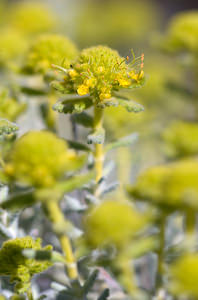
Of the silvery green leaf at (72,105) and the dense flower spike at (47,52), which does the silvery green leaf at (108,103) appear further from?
the dense flower spike at (47,52)

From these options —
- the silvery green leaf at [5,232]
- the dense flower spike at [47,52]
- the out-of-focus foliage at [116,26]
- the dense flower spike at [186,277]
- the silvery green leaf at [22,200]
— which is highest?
the out-of-focus foliage at [116,26]

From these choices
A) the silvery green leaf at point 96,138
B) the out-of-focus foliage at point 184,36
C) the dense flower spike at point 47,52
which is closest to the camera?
the silvery green leaf at point 96,138

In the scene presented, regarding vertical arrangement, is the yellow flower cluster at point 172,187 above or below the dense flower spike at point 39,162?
below

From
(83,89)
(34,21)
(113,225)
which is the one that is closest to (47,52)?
(83,89)

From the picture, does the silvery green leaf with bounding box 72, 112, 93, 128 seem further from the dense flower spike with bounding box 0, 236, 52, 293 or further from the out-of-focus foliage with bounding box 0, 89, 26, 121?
the dense flower spike with bounding box 0, 236, 52, 293

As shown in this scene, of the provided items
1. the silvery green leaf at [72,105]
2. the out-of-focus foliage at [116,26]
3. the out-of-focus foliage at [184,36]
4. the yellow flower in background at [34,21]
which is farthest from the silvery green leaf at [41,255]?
the out-of-focus foliage at [116,26]

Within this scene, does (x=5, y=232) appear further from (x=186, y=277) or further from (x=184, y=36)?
(x=184, y=36)

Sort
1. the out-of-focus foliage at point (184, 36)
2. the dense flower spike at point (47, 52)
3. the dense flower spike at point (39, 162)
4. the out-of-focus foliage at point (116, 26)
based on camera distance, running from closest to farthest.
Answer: the dense flower spike at point (39, 162) < the dense flower spike at point (47, 52) < the out-of-focus foliage at point (184, 36) < the out-of-focus foliage at point (116, 26)
